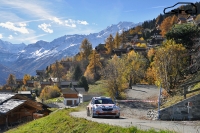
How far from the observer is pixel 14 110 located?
30219 millimetres

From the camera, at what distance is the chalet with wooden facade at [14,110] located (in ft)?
94.9

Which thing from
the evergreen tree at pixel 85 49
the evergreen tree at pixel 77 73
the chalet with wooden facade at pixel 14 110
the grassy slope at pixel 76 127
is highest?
the evergreen tree at pixel 85 49

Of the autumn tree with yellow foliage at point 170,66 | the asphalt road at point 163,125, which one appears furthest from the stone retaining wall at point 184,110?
the autumn tree with yellow foliage at point 170,66

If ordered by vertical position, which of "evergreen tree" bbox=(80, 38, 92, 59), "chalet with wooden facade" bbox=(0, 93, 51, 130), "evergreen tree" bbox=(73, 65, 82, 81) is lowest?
"chalet with wooden facade" bbox=(0, 93, 51, 130)

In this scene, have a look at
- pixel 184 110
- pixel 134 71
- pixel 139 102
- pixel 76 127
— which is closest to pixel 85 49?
pixel 134 71

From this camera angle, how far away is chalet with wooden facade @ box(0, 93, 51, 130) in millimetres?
28922

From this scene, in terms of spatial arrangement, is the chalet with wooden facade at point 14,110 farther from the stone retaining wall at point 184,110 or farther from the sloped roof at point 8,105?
the stone retaining wall at point 184,110

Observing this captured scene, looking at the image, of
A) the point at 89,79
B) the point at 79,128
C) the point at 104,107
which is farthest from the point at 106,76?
the point at 89,79

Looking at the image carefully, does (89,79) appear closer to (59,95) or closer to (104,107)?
(59,95)

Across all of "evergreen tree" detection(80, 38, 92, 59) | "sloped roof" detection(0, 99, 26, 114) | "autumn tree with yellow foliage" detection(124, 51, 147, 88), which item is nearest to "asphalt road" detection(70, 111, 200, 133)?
"sloped roof" detection(0, 99, 26, 114)

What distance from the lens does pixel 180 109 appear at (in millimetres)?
18953

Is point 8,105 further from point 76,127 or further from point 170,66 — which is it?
point 170,66

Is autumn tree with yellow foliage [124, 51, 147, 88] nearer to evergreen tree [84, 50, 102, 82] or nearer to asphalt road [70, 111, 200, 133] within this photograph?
evergreen tree [84, 50, 102, 82]

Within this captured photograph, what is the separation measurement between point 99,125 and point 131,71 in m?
40.4
